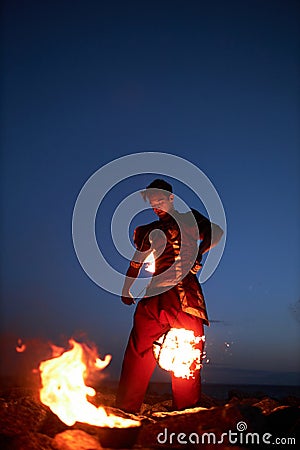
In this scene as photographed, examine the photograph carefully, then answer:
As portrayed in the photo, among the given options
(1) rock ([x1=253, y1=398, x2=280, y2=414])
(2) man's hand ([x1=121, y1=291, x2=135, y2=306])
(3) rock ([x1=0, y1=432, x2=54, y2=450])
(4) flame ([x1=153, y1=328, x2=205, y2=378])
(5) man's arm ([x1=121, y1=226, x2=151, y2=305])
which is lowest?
(3) rock ([x1=0, y1=432, x2=54, y2=450])

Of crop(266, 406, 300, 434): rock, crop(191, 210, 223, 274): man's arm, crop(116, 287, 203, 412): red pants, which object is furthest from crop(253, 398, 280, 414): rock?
crop(191, 210, 223, 274): man's arm

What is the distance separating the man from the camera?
17.8 ft

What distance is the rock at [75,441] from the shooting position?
364cm

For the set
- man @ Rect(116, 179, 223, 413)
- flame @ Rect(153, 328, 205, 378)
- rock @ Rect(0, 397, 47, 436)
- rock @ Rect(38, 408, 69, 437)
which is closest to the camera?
rock @ Rect(0, 397, 47, 436)

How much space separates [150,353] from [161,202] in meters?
1.98

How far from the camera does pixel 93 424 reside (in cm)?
405

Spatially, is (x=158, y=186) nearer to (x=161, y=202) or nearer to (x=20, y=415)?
(x=161, y=202)

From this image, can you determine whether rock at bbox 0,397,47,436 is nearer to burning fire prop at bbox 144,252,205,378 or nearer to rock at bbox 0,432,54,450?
rock at bbox 0,432,54,450

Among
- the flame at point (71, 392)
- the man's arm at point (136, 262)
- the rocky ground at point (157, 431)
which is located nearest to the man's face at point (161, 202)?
the man's arm at point (136, 262)

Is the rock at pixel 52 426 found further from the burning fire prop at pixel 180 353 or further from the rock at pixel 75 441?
the burning fire prop at pixel 180 353

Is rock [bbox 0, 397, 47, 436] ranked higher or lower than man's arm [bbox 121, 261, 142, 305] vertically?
lower

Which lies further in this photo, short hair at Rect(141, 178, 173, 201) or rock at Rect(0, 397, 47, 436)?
short hair at Rect(141, 178, 173, 201)

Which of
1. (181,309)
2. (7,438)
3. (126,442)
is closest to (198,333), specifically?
(181,309)

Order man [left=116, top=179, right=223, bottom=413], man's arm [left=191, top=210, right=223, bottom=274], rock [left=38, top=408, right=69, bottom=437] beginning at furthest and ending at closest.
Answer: man's arm [left=191, top=210, right=223, bottom=274] < man [left=116, top=179, right=223, bottom=413] < rock [left=38, top=408, right=69, bottom=437]
